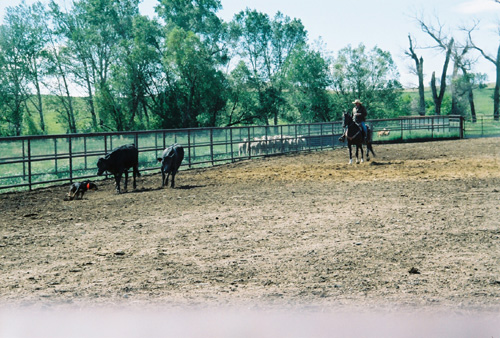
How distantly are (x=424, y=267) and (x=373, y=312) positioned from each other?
1.64 meters

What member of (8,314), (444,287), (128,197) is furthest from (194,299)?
(128,197)

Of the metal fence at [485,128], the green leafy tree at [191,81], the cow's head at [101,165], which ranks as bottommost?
the cow's head at [101,165]

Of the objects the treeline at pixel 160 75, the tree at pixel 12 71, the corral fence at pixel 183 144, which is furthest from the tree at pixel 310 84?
the tree at pixel 12 71

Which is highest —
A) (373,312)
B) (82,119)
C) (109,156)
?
(82,119)

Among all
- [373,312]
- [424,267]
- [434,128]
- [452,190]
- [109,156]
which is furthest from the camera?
[434,128]

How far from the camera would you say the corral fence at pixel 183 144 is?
17.4m

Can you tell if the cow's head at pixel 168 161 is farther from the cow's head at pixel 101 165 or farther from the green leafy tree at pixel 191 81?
the green leafy tree at pixel 191 81

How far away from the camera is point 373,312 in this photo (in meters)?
4.78

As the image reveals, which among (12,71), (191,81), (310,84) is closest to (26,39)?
(12,71)

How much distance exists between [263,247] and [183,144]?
1519 centimetres

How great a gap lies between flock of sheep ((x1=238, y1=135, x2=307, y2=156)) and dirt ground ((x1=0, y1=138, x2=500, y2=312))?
1236 centimetres

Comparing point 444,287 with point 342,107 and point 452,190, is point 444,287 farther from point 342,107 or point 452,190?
point 342,107

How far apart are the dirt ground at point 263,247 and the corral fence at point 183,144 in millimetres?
3410

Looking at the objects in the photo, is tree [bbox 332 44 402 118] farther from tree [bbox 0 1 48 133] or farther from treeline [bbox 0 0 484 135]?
tree [bbox 0 1 48 133]
